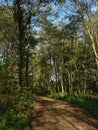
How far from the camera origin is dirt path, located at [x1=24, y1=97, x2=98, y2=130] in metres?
14.3

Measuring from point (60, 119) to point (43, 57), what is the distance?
38.3 metres

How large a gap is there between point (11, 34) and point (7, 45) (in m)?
6.65

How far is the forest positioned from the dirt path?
1.74 ft

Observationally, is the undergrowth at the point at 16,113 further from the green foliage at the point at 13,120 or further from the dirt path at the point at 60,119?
the dirt path at the point at 60,119

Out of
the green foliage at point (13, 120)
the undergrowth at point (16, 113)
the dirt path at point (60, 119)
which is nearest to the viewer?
the green foliage at point (13, 120)

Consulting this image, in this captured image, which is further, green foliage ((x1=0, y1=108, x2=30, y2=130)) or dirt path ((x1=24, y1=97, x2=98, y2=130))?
dirt path ((x1=24, y1=97, x2=98, y2=130))

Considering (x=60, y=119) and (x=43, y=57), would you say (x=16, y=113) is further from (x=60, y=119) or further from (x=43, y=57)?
(x=43, y=57)

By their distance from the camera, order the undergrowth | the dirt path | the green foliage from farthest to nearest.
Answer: the dirt path, the undergrowth, the green foliage

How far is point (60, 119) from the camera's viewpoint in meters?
15.7

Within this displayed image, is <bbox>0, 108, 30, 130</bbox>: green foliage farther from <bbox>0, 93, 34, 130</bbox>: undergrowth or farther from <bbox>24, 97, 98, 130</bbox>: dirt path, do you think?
<bbox>24, 97, 98, 130</bbox>: dirt path

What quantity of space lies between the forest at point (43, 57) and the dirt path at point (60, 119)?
53 cm

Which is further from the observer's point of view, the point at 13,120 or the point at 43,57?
the point at 43,57

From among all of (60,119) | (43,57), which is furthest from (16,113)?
(43,57)

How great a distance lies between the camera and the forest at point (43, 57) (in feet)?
55.9
